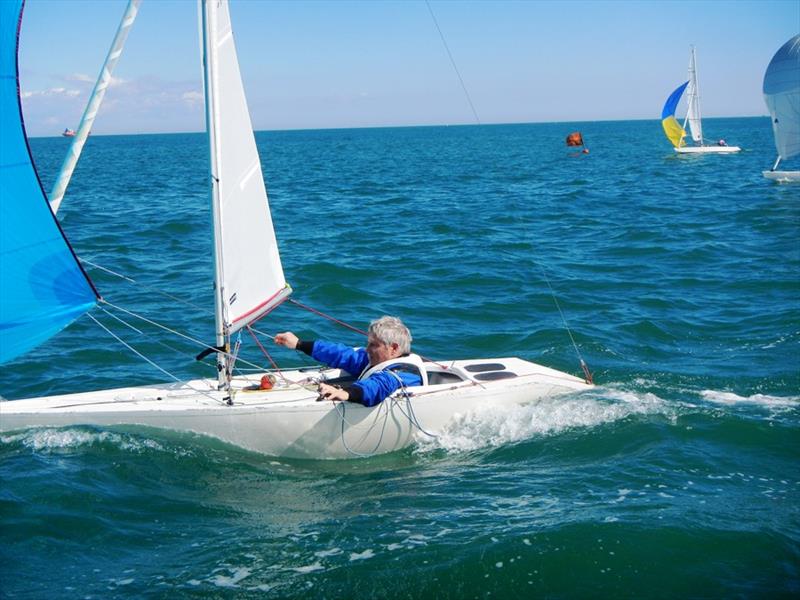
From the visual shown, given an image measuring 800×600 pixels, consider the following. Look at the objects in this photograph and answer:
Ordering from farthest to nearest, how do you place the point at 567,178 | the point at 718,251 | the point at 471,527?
the point at 567,178, the point at 718,251, the point at 471,527

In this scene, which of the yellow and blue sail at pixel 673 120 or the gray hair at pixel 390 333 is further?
the yellow and blue sail at pixel 673 120

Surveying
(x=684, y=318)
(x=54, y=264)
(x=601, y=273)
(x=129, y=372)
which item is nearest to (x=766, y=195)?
(x=601, y=273)

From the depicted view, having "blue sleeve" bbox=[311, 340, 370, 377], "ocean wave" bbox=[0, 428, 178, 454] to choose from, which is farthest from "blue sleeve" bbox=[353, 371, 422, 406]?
"ocean wave" bbox=[0, 428, 178, 454]

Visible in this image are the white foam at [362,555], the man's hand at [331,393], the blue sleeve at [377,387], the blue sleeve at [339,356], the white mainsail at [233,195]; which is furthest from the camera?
the blue sleeve at [339,356]

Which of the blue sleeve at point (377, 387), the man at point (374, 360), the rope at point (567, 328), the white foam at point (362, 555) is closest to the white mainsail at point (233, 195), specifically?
the man at point (374, 360)

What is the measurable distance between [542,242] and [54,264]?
46.2ft

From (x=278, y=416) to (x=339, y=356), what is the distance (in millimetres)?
968

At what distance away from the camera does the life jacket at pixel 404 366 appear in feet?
24.3

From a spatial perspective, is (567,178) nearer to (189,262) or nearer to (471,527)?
(189,262)

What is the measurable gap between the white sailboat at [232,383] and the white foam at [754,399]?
2267 mm

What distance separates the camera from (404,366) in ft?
25.0

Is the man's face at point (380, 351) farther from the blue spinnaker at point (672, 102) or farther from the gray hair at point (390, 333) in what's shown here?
the blue spinnaker at point (672, 102)

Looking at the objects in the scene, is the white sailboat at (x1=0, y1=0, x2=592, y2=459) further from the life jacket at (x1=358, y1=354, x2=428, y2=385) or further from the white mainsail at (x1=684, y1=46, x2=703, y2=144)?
the white mainsail at (x1=684, y1=46, x2=703, y2=144)

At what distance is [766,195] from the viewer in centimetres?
2767
